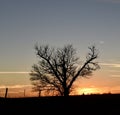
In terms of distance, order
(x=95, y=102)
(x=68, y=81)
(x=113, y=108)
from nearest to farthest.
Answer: (x=113, y=108), (x=95, y=102), (x=68, y=81)

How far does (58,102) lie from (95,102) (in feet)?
7.90

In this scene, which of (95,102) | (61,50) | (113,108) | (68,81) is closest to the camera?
(113,108)

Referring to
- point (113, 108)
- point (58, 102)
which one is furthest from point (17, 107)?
point (113, 108)

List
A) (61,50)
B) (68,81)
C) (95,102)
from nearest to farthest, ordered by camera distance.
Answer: (95,102) → (68,81) → (61,50)

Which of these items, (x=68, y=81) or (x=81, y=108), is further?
(x=68, y=81)

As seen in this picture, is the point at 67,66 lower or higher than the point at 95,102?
higher

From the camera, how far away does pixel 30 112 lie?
1552 cm

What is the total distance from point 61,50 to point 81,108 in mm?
32232

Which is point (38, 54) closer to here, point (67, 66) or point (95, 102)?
point (67, 66)

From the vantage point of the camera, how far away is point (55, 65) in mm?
44500

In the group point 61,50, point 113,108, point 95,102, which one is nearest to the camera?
point 113,108

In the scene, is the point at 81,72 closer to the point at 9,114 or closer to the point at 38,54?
the point at 38,54

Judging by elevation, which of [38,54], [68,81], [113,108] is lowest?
[113,108]

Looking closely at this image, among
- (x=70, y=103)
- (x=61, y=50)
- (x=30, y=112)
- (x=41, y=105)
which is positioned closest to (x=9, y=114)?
(x=30, y=112)
